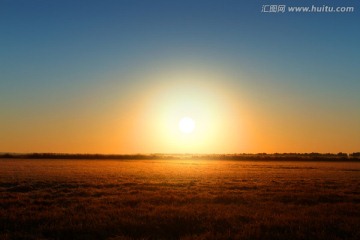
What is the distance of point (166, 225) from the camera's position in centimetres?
1545

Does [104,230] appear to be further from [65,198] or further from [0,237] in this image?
[65,198]

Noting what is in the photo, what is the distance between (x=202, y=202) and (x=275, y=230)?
7.32m

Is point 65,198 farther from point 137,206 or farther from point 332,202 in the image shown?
point 332,202

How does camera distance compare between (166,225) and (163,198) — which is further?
(163,198)

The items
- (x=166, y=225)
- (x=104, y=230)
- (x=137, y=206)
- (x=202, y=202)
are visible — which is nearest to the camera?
(x=104, y=230)

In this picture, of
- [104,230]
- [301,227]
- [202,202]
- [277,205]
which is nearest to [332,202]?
[277,205]

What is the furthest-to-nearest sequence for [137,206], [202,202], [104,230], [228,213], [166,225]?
[202,202], [137,206], [228,213], [166,225], [104,230]

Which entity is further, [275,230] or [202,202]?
[202,202]

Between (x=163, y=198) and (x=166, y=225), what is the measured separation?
23.6ft

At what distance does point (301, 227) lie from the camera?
48.8 ft

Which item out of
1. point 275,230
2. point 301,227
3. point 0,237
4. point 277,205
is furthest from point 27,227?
point 277,205

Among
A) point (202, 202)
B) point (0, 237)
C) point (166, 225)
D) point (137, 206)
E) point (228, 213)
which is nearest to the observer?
point (0, 237)

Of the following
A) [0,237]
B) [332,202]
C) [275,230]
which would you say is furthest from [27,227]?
[332,202]

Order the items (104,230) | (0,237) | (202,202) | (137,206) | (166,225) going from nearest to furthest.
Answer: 1. (0,237)
2. (104,230)
3. (166,225)
4. (137,206)
5. (202,202)
